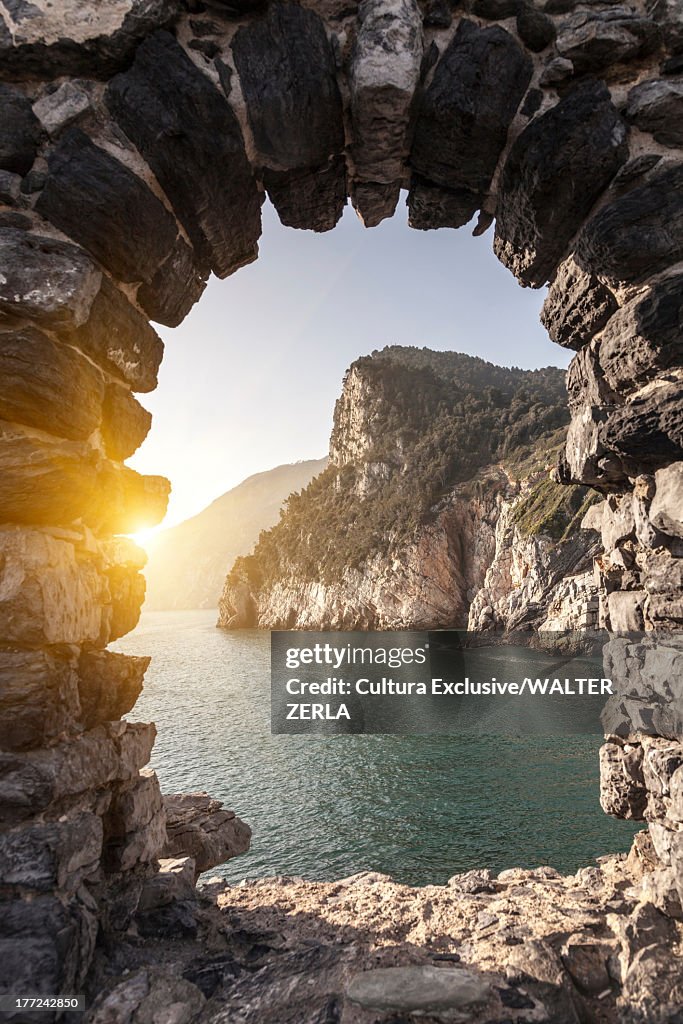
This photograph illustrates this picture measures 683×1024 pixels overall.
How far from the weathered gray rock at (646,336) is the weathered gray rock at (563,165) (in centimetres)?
33

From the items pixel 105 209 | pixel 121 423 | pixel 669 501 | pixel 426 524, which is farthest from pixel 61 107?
pixel 426 524

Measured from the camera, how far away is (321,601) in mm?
53594

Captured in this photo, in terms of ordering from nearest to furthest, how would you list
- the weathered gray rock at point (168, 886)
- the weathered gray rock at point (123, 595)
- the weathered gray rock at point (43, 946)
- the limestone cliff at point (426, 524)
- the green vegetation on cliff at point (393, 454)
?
the weathered gray rock at point (43, 946) → the weathered gray rock at point (168, 886) → the weathered gray rock at point (123, 595) → the limestone cliff at point (426, 524) → the green vegetation on cliff at point (393, 454)

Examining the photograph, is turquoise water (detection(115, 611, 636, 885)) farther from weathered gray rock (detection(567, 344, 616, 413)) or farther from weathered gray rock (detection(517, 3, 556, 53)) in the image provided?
weathered gray rock (detection(517, 3, 556, 53))

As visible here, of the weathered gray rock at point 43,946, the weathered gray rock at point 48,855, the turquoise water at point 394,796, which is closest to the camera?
the weathered gray rock at point 43,946

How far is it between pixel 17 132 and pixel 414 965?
3.48 metres

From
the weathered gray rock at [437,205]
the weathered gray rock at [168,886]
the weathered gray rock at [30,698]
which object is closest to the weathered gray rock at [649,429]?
the weathered gray rock at [437,205]

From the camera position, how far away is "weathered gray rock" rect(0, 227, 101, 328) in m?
1.86

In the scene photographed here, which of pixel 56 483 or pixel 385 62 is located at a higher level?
pixel 385 62

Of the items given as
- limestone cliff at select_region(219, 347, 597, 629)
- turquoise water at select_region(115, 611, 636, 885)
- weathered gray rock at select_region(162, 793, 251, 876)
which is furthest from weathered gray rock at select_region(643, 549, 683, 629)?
limestone cliff at select_region(219, 347, 597, 629)

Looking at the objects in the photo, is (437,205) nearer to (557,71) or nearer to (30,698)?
(557,71)

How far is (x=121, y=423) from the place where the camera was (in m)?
2.27

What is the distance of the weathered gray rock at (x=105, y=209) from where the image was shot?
2004mm

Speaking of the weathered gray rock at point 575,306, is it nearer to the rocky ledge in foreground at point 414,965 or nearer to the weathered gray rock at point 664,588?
the weathered gray rock at point 664,588
